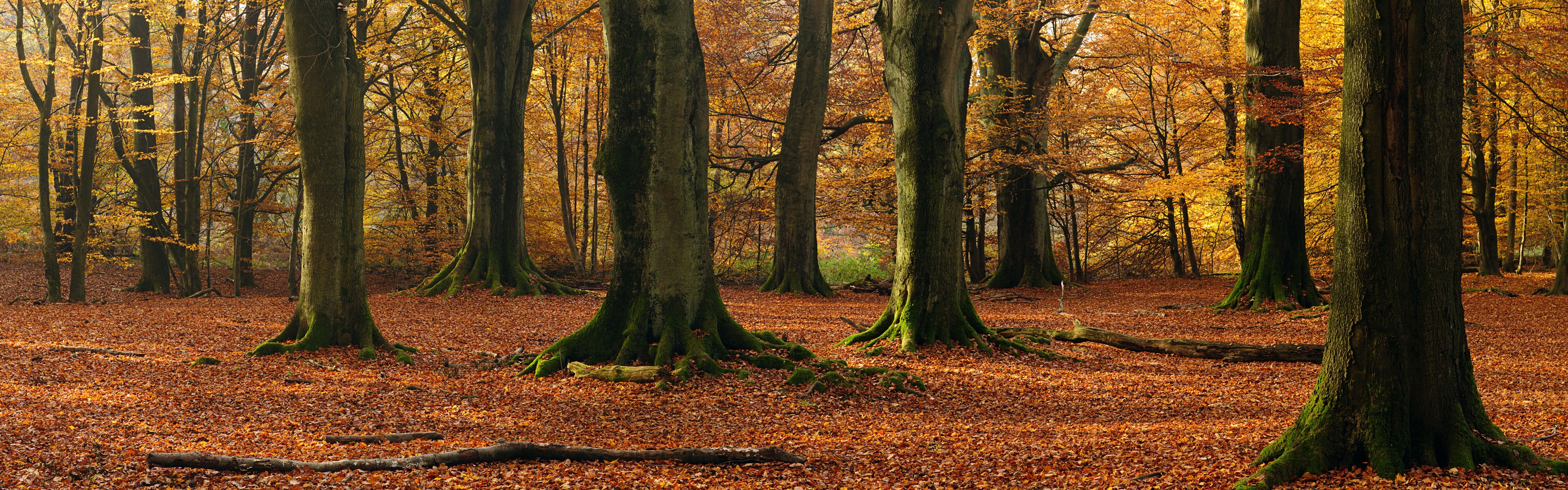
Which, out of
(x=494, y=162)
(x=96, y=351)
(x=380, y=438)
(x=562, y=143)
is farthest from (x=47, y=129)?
(x=380, y=438)

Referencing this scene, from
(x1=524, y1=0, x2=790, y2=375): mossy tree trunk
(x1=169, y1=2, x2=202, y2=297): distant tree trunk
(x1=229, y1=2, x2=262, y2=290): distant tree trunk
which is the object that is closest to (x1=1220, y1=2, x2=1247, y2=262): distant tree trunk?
(x1=524, y1=0, x2=790, y2=375): mossy tree trunk

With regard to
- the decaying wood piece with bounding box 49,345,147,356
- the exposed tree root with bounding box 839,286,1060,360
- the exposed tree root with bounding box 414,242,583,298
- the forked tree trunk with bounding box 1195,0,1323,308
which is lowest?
the decaying wood piece with bounding box 49,345,147,356

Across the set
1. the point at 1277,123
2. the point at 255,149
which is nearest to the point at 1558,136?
the point at 1277,123

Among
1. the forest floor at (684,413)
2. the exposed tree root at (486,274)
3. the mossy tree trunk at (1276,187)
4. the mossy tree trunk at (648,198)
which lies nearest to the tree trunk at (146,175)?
the exposed tree root at (486,274)

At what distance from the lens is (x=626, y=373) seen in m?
6.53

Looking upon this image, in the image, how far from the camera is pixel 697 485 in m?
4.07

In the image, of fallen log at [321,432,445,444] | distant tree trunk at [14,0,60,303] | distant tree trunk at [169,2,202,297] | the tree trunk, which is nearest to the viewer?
fallen log at [321,432,445,444]

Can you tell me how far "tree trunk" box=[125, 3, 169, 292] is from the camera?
51.3 feet

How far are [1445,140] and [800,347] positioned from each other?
4918 millimetres

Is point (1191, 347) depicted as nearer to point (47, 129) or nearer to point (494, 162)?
point (494, 162)

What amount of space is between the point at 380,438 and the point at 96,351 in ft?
15.4

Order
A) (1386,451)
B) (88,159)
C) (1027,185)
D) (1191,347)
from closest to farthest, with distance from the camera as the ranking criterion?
(1386,451) → (1191,347) → (88,159) → (1027,185)

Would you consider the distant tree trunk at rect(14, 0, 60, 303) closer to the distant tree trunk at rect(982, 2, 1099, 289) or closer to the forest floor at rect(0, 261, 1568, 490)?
the forest floor at rect(0, 261, 1568, 490)

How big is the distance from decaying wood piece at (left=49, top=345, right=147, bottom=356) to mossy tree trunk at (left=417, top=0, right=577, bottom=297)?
6276 millimetres
